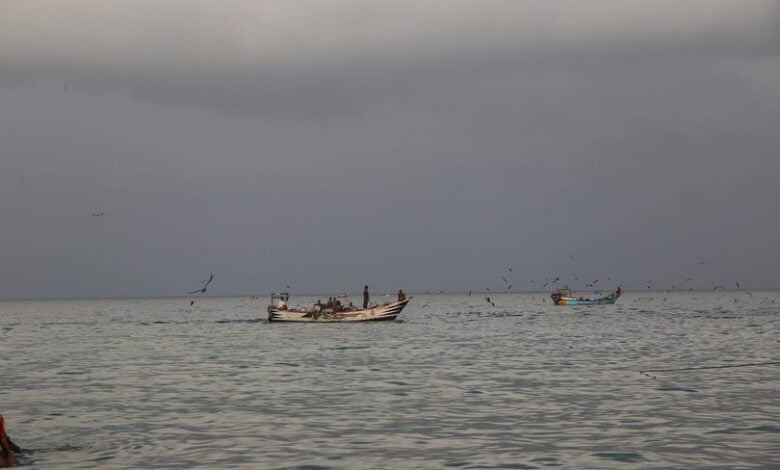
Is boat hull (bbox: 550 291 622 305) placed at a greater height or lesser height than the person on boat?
greater

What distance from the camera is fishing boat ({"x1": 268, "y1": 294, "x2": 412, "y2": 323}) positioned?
83.4m

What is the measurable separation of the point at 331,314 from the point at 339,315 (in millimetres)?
705

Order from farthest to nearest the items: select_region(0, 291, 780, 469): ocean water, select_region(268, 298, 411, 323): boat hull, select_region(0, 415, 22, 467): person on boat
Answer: select_region(268, 298, 411, 323): boat hull
select_region(0, 291, 780, 469): ocean water
select_region(0, 415, 22, 467): person on boat

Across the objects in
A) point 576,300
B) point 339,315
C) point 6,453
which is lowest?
point 6,453

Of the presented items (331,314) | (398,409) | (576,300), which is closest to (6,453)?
(398,409)

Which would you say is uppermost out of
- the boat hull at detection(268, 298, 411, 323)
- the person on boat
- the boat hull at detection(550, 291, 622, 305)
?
the boat hull at detection(550, 291, 622, 305)

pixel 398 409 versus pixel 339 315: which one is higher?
pixel 339 315

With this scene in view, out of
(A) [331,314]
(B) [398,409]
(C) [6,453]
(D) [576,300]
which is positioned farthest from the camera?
(D) [576,300]

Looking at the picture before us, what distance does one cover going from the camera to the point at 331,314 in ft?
274

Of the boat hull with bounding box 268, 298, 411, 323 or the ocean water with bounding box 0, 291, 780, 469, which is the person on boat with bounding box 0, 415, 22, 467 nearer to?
the ocean water with bounding box 0, 291, 780, 469

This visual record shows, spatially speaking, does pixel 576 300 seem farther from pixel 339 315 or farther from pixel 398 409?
pixel 398 409

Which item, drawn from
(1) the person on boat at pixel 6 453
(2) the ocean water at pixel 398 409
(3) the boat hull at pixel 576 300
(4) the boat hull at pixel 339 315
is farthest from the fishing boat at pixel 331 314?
(3) the boat hull at pixel 576 300

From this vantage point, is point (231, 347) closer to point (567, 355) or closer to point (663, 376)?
point (567, 355)

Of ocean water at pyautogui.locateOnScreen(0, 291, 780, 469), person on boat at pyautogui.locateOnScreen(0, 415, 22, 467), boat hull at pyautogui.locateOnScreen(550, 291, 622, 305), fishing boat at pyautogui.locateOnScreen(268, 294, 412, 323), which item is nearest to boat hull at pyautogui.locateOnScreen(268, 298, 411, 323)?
fishing boat at pyautogui.locateOnScreen(268, 294, 412, 323)
